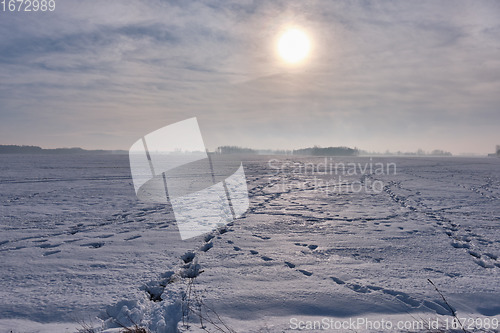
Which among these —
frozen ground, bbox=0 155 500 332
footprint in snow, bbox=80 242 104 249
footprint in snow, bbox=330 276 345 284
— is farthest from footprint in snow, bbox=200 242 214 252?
footprint in snow, bbox=330 276 345 284

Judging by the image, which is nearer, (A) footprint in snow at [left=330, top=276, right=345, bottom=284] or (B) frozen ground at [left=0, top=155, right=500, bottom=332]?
(B) frozen ground at [left=0, top=155, right=500, bottom=332]

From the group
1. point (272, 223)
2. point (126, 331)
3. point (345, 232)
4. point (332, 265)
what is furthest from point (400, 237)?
point (126, 331)

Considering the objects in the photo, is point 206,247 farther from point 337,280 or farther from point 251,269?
point 337,280

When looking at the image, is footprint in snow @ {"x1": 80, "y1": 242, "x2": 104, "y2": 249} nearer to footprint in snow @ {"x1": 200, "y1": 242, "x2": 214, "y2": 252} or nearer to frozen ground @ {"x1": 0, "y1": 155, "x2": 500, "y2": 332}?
frozen ground @ {"x1": 0, "y1": 155, "x2": 500, "y2": 332}

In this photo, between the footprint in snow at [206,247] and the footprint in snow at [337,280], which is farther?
the footprint in snow at [206,247]

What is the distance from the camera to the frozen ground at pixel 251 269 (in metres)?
3.27

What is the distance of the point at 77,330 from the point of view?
2979mm

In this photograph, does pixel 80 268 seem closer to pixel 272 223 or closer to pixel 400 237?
pixel 272 223

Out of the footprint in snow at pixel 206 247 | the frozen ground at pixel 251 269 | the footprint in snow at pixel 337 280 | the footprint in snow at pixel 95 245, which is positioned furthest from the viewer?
the footprint in snow at pixel 95 245

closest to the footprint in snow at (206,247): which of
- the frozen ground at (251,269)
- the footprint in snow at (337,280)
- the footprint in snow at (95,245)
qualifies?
the frozen ground at (251,269)

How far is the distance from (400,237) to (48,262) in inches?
266

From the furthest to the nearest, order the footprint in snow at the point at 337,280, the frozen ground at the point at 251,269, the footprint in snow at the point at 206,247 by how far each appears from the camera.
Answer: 1. the footprint in snow at the point at 206,247
2. the footprint in snow at the point at 337,280
3. the frozen ground at the point at 251,269

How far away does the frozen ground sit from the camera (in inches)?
129

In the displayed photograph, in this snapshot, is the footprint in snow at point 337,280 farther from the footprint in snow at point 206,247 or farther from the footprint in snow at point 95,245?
the footprint in snow at point 95,245
